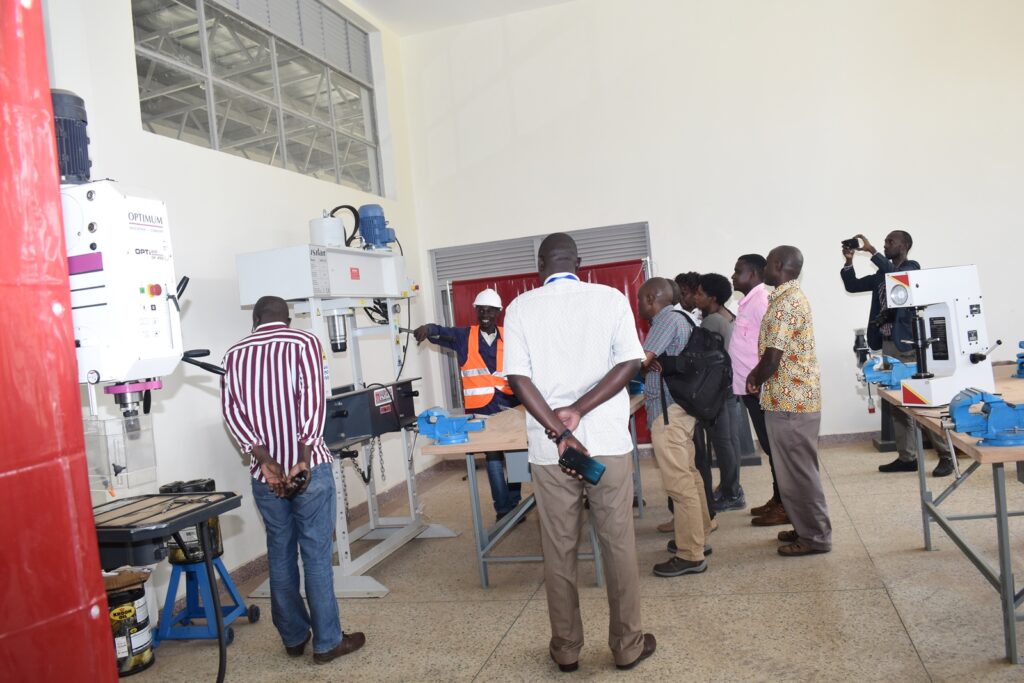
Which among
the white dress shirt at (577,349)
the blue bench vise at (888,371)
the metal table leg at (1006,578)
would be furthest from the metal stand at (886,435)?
the white dress shirt at (577,349)

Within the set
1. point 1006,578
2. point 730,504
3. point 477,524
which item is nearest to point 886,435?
point 730,504

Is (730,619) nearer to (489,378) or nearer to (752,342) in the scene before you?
(752,342)

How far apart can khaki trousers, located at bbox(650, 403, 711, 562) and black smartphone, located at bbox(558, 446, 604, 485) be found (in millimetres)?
1264

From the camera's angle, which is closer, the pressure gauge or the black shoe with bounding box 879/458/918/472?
the pressure gauge

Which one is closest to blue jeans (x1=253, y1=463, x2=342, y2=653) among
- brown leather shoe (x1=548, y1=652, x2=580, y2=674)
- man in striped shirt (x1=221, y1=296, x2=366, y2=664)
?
man in striped shirt (x1=221, y1=296, x2=366, y2=664)

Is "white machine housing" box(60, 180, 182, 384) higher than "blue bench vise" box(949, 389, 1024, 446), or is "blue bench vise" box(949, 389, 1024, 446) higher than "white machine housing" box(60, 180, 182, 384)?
"white machine housing" box(60, 180, 182, 384)

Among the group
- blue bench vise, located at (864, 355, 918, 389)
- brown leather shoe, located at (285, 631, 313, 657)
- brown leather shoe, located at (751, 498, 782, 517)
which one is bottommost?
brown leather shoe, located at (285, 631, 313, 657)

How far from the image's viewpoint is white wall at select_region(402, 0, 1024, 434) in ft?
20.5

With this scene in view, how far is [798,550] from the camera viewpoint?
3938 mm

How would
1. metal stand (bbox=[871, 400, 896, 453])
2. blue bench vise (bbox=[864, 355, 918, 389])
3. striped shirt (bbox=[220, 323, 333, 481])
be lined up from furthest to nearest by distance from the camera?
metal stand (bbox=[871, 400, 896, 453]), blue bench vise (bbox=[864, 355, 918, 389]), striped shirt (bbox=[220, 323, 333, 481])

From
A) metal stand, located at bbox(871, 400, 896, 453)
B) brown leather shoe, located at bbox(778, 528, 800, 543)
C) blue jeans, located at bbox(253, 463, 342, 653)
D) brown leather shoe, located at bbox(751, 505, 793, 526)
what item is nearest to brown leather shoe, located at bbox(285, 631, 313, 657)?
blue jeans, located at bbox(253, 463, 342, 653)

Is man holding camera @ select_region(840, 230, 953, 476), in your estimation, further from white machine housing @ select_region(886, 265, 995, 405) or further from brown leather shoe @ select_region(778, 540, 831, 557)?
white machine housing @ select_region(886, 265, 995, 405)

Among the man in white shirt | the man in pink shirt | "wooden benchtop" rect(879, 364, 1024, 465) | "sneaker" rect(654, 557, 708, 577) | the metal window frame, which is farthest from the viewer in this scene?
the metal window frame

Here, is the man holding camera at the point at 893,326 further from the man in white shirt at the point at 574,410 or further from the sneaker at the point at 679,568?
the man in white shirt at the point at 574,410
